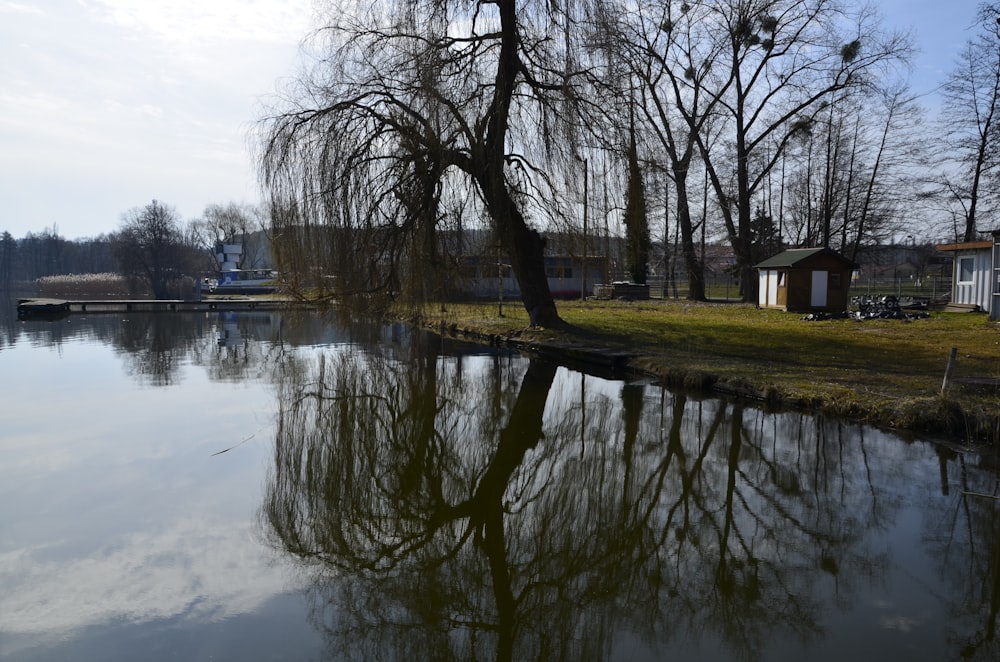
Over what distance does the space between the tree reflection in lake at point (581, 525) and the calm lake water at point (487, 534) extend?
0.03m

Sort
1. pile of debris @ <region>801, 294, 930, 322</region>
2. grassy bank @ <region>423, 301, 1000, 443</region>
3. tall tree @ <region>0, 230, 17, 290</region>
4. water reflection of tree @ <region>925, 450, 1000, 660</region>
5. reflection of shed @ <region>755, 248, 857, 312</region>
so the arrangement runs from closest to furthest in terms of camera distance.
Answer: water reflection of tree @ <region>925, 450, 1000, 660</region> → grassy bank @ <region>423, 301, 1000, 443</region> → pile of debris @ <region>801, 294, 930, 322</region> → reflection of shed @ <region>755, 248, 857, 312</region> → tall tree @ <region>0, 230, 17, 290</region>

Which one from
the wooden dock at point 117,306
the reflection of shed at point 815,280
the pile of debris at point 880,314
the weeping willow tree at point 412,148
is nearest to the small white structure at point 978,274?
the pile of debris at point 880,314

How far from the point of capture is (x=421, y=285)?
549 inches

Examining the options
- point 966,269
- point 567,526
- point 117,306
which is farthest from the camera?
point 117,306

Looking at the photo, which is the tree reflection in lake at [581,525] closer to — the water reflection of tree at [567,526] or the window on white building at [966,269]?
the water reflection of tree at [567,526]

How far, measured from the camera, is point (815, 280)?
23281 mm

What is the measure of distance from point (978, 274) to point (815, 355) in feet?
33.9

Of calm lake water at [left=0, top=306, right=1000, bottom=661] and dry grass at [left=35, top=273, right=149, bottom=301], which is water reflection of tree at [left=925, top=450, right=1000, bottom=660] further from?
dry grass at [left=35, top=273, right=149, bottom=301]

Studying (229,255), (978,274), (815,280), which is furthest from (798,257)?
(229,255)

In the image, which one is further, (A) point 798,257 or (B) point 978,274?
(A) point 798,257

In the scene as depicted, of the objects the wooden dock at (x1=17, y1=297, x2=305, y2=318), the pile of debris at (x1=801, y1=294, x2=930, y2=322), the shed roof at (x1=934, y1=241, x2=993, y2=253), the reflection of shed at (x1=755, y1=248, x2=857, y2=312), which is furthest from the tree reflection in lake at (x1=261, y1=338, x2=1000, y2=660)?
the wooden dock at (x1=17, y1=297, x2=305, y2=318)

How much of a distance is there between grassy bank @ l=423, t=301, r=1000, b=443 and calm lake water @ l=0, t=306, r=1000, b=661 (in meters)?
0.61

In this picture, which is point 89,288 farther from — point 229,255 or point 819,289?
point 819,289

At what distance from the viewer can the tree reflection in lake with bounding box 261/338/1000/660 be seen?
14.6ft
